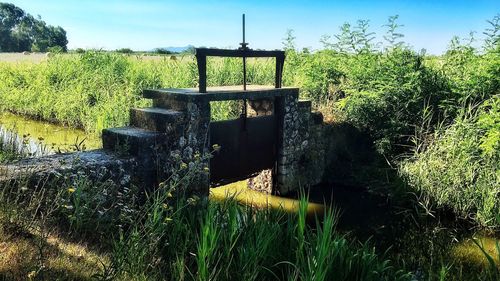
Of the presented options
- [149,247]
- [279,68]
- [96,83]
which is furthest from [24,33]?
[149,247]

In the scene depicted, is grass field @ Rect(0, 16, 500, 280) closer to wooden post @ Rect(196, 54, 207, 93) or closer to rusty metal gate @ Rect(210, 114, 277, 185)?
rusty metal gate @ Rect(210, 114, 277, 185)

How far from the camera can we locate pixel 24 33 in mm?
63812

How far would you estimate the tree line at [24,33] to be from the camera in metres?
60.5

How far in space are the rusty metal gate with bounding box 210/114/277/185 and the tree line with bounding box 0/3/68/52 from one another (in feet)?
178

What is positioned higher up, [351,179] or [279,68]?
[279,68]

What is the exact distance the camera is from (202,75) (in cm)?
616

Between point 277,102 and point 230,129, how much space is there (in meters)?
1.12

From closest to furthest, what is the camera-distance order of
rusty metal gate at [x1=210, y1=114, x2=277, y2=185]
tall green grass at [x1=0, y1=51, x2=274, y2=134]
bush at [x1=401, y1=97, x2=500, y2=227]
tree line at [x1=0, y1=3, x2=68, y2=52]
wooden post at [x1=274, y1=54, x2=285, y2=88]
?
1. bush at [x1=401, y1=97, x2=500, y2=227]
2. rusty metal gate at [x1=210, y1=114, x2=277, y2=185]
3. wooden post at [x1=274, y1=54, x2=285, y2=88]
4. tall green grass at [x1=0, y1=51, x2=274, y2=134]
5. tree line at [x1=0, y1=3, x2=68, y2=52]

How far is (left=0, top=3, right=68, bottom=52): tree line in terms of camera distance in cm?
6050

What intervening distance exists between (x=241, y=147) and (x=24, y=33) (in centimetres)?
6653

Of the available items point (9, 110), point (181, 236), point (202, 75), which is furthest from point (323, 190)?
point (9, 110)

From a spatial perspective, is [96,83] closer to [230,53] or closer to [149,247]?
[230,53]

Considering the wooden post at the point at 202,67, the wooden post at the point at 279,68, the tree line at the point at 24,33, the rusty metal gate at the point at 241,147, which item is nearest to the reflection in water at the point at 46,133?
the rusty metal gate at the point at 241,147

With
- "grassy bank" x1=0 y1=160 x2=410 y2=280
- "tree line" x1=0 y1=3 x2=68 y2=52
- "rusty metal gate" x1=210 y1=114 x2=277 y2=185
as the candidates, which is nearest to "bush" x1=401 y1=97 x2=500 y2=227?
"rusty metal gate" x1=210 y1=114 x2=277 y2=185
